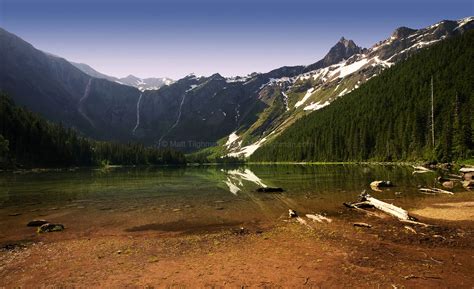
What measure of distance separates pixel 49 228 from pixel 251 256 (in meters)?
17.1

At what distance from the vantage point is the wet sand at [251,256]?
14195mm

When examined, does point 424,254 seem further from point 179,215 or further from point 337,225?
point 179,215

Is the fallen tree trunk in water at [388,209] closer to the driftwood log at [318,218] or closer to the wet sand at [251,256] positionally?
the wet sand at [251,256]

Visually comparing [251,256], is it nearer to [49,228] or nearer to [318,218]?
[318,218]

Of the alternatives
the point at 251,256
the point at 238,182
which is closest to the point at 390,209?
the point at 251,256

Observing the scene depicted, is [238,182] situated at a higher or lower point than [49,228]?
lower

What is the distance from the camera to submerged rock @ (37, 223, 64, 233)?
24.9m

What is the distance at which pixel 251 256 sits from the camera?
17.8m

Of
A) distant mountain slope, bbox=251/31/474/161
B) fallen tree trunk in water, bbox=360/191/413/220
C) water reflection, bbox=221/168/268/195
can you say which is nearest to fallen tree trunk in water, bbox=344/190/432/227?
fallen tree trunk in water, bbox=360/191/413/220

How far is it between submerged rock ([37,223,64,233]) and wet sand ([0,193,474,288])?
57 cm

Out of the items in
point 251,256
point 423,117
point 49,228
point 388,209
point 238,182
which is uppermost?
point 423,117

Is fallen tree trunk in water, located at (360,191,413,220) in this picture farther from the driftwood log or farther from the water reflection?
the water reflection

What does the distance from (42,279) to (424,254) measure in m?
18.5

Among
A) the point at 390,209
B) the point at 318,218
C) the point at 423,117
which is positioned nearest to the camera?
the point at 318,218
